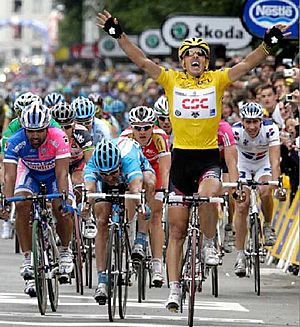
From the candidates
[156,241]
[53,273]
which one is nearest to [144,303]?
[156,241]

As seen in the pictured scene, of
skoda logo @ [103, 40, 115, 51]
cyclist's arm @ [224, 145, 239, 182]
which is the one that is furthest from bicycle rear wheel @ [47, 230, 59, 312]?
skoda logo @ [103, 40, 115, 51]

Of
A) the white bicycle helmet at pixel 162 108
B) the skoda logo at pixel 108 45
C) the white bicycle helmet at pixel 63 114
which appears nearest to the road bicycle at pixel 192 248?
the white bicycle helmet at pixel 63 114

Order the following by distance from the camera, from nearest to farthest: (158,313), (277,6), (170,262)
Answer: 1. (170,262)
2. (158,313)
3. (277,6)

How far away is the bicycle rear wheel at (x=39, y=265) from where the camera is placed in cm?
1412

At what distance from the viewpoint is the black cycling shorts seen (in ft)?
45.6

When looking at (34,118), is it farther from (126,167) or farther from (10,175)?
(126,167)

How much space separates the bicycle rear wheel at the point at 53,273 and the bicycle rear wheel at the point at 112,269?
0.60 meters

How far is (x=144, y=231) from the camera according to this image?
15.3 m

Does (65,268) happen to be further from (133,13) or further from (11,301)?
(133,13)

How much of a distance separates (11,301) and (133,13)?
3378cm

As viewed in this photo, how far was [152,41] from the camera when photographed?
38.9 m

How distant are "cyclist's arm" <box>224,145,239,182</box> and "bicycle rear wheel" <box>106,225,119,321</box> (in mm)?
2044

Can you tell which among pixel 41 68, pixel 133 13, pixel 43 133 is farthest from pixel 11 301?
pixel 41 68

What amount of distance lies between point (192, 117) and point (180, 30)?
1433 centimetres
